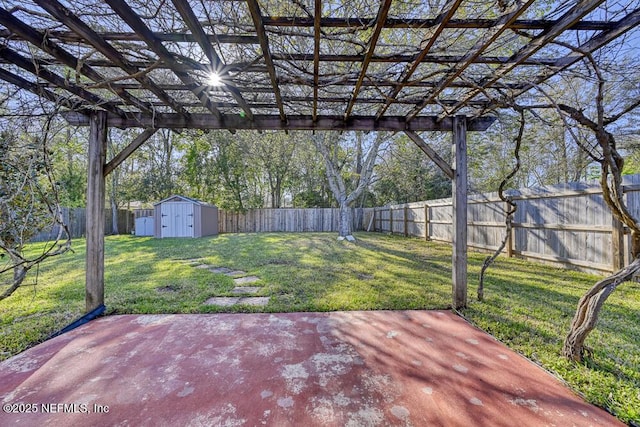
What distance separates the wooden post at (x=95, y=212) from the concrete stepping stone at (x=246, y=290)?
1436mm

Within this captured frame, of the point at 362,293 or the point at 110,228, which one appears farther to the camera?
the point at 110,228

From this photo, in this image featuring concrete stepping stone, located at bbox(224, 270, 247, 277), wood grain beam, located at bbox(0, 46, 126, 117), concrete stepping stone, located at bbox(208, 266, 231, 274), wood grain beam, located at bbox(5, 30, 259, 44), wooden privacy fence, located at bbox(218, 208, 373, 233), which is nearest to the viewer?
wood grain beam, located at bbox(5, 30, 259, 44)

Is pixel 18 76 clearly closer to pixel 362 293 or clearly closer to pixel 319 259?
pixel 362 293

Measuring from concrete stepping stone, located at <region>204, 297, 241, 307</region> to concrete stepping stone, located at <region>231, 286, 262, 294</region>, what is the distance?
0.77 feet

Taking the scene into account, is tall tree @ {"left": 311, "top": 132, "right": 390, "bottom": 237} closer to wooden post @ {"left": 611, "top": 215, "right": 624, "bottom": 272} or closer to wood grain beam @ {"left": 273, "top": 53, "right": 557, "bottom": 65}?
wooden post @ {"left": 611, "top": 215, "right": 624, "bottom": 272}

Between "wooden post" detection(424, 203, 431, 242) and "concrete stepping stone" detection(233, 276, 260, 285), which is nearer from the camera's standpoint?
"concrete stepping stone" detection(233, 276, 260, 285)

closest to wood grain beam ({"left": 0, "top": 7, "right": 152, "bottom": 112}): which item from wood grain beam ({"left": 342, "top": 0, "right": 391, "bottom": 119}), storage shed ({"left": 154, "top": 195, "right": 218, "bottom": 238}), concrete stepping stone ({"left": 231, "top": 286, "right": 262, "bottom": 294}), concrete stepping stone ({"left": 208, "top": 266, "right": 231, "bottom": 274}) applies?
wood grain beam ({"left": 342, "top": 0, "right": 391, "bottom": 119})

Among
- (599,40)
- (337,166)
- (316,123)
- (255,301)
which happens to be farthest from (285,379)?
(337,166)

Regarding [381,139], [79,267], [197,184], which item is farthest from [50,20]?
[197,184]

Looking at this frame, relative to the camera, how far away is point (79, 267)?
5117 mm

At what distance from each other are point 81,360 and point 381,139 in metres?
7.09

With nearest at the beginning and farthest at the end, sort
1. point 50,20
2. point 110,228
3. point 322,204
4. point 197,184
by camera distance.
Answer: point 50,20 < point 110,228 < point 197,184 < point 322,204

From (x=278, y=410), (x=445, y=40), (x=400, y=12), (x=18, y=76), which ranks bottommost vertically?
(x=278, y=410)

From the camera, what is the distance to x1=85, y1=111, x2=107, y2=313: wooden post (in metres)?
2.79
